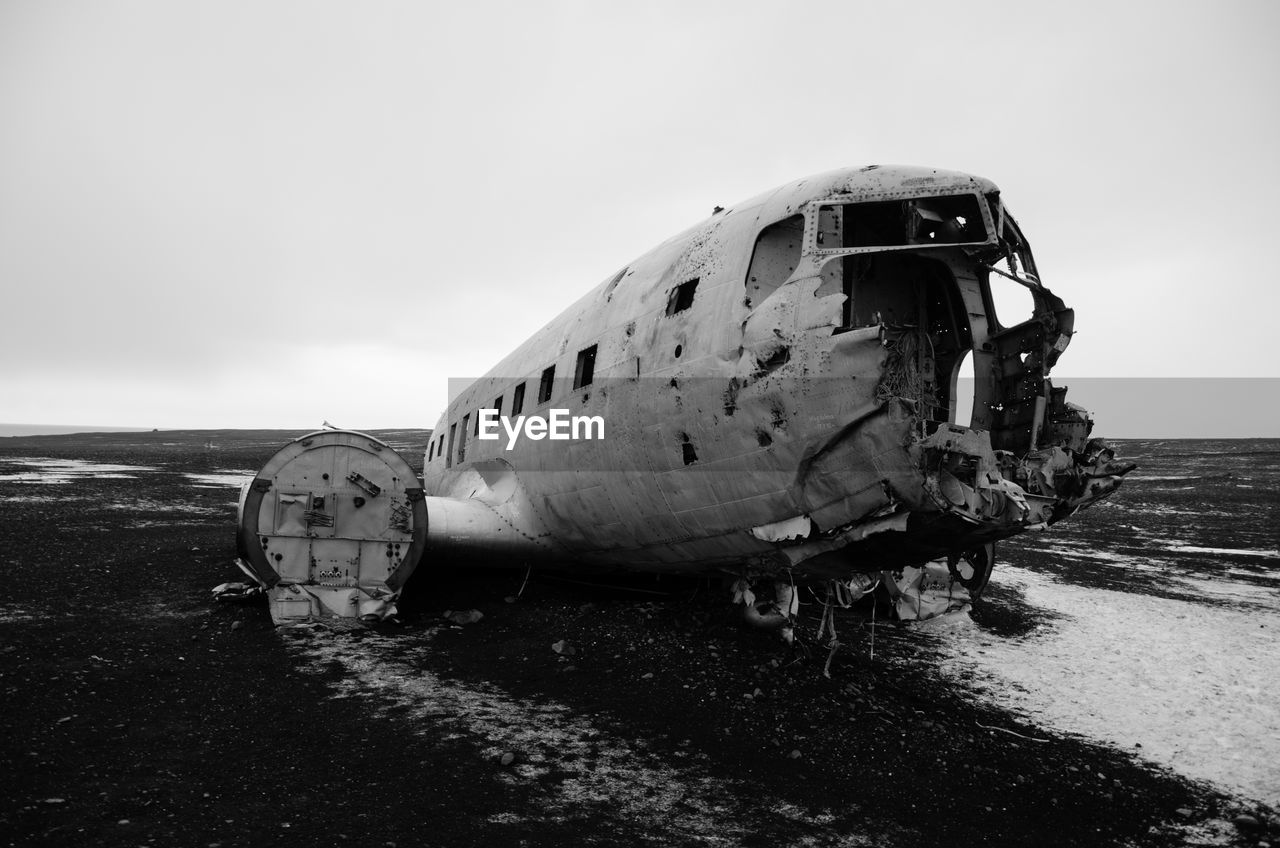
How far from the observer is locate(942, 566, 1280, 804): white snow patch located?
671 centimetres

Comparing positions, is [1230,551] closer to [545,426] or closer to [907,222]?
[907,222]

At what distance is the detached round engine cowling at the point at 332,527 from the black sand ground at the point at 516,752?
1.79 feet

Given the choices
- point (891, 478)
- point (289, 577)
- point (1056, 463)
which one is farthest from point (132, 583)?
point (1056, 463)

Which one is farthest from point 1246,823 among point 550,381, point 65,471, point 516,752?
point 65,471

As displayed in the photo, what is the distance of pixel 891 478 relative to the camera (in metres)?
5.88

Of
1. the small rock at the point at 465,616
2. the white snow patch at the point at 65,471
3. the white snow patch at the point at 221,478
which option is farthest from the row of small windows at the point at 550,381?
the white snow patch at the point at 65,471

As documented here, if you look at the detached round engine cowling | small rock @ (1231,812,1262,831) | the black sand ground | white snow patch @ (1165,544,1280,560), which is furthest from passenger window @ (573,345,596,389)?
white snow patch @ (1165,544,1280,560)

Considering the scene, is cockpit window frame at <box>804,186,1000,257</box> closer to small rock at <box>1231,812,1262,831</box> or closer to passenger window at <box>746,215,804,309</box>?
passenger window at <box>746,215,804,309</box>

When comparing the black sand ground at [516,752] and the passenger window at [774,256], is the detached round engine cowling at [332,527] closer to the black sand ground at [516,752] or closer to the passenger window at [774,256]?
the black sand ground at [516,752]

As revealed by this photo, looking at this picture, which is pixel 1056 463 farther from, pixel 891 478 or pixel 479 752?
pixel 479 752

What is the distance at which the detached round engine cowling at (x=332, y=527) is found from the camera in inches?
359

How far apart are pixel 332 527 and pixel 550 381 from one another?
3.33 m

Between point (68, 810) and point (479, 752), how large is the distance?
8.73 feet

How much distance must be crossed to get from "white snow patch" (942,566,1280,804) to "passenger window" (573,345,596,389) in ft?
17.8
